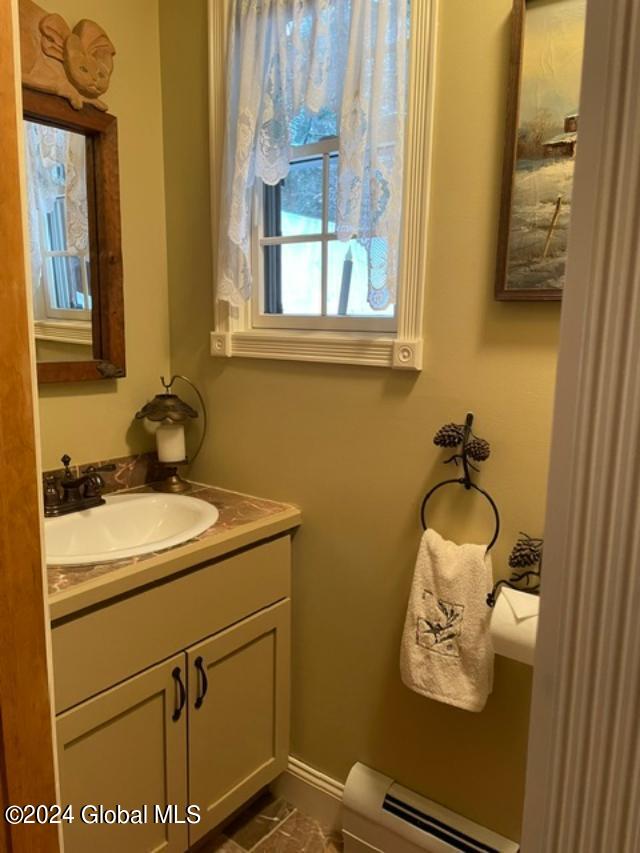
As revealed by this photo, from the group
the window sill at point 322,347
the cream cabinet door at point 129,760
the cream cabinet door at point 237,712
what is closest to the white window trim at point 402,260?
the window sill at point 322,347

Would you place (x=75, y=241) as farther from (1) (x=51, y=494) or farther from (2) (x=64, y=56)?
(1) (x=51, y=494)

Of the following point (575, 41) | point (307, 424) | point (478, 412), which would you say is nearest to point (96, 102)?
point (307, 424)

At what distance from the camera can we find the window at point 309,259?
1609 millimetres

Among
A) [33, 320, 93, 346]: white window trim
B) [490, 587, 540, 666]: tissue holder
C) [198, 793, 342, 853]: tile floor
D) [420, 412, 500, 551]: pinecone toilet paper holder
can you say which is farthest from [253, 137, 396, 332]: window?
[198, 793, 342, 853]: tile floor

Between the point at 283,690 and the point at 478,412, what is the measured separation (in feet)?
3.40

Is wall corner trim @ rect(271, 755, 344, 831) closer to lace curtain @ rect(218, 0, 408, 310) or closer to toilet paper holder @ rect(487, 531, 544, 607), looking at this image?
toilet paper holder @ rect(487, 531, 544, 607)

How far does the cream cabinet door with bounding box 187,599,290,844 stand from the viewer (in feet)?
4.83

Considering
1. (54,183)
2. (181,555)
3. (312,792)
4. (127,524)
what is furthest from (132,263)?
(312,792)

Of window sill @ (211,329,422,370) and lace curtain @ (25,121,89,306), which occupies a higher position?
lace curtain @ (25,121,89,306)

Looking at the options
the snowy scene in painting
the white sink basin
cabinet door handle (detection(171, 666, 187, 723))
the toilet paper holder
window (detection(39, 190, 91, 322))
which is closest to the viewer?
the snowy scene in painting

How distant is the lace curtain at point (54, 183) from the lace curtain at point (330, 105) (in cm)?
Result: 43

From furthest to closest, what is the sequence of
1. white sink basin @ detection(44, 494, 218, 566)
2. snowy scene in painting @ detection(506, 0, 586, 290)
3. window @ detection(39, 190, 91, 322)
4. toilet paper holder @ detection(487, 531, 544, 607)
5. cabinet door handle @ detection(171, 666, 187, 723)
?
window @ detection(39, 190, 91, 322)
white sink basin @ detection(44, 494, 218, 566)
cabinet door handle @ detection(171, 666, 187, 723)
toilet paper holder @ detection(487, 531, 544, 607)
snowy scene in painting @ detection(506, 0, 586, 290)

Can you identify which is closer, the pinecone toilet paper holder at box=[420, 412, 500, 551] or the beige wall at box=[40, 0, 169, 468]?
the pinecone toilet paper holder at box=[420, 412, 500, 551]

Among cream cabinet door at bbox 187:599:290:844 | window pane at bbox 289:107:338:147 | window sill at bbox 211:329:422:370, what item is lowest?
cream cabinet door at bbox 187:599:290:844
